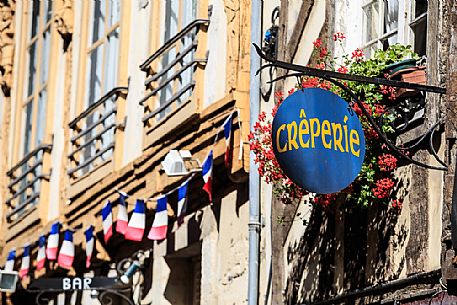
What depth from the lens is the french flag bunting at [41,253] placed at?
16391mm

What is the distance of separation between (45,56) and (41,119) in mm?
709

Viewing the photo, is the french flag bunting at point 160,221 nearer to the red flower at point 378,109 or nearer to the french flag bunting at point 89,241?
the french flag bunting at point 89,241

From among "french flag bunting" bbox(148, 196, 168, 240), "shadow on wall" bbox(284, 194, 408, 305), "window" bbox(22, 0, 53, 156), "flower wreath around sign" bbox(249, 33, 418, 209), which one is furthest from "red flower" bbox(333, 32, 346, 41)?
"window" bbox(22, 0, 53, 156)

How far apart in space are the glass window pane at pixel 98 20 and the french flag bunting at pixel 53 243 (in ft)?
6.25

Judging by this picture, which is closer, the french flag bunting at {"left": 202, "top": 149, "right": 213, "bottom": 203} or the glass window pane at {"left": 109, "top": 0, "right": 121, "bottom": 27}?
the french flag bunting at {"left": 202, "top": 149, "right": 213, "bottom": 203}

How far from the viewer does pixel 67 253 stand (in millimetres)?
15641

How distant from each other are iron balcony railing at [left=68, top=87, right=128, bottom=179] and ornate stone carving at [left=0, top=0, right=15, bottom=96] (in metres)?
3.37

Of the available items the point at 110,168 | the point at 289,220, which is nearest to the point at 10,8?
the point at 110,168

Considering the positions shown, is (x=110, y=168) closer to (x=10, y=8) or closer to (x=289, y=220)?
(x=289, y=220)

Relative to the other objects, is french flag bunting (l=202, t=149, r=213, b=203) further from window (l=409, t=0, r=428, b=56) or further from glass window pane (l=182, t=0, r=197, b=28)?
window (l=409, t=0, r=428, b=56)

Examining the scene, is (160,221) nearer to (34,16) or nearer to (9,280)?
(9,280)

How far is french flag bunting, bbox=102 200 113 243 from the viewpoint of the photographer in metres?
14.5

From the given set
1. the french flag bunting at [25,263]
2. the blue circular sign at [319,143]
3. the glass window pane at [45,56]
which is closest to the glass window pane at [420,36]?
the blue circular sign at [319,143]

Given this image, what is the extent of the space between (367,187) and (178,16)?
14.8ft
